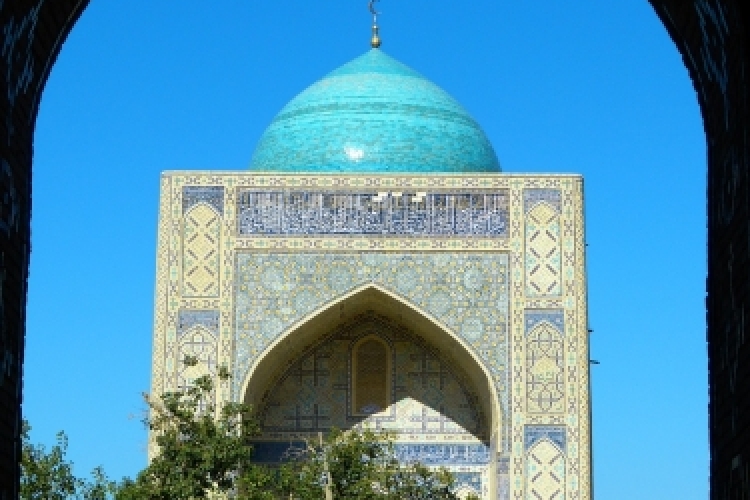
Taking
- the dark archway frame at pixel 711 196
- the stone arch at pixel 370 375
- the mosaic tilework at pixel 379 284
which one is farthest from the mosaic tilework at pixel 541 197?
the dark archway frame at pixel 711 196

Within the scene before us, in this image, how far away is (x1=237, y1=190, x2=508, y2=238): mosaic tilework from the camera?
16.9 meters

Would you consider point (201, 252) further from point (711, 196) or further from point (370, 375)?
point (711, 196)

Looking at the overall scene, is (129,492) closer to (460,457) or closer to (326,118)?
(460,457)

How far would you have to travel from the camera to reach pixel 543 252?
1675 cm

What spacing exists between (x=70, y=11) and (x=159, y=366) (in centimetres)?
1044

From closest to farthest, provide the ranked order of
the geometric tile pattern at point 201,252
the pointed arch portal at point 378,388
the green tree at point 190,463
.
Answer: the green tree at point 190,463 → the geometric tile pattern at point 201,252 → the pointed arch portal at point 378,388

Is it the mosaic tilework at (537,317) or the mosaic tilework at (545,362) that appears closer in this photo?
the mosaic tilework at (545,362)

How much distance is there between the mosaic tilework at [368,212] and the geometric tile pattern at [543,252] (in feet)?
1.01

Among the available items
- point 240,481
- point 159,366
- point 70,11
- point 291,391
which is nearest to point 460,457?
point 291,391

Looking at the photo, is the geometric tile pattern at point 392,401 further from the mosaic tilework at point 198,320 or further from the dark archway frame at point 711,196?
the dark archway frame at point 711,196

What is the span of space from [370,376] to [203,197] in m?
2.35

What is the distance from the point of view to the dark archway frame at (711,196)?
17.6 feet

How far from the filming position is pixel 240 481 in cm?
1331

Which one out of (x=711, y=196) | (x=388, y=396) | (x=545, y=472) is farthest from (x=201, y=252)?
(x=711, y=196)
